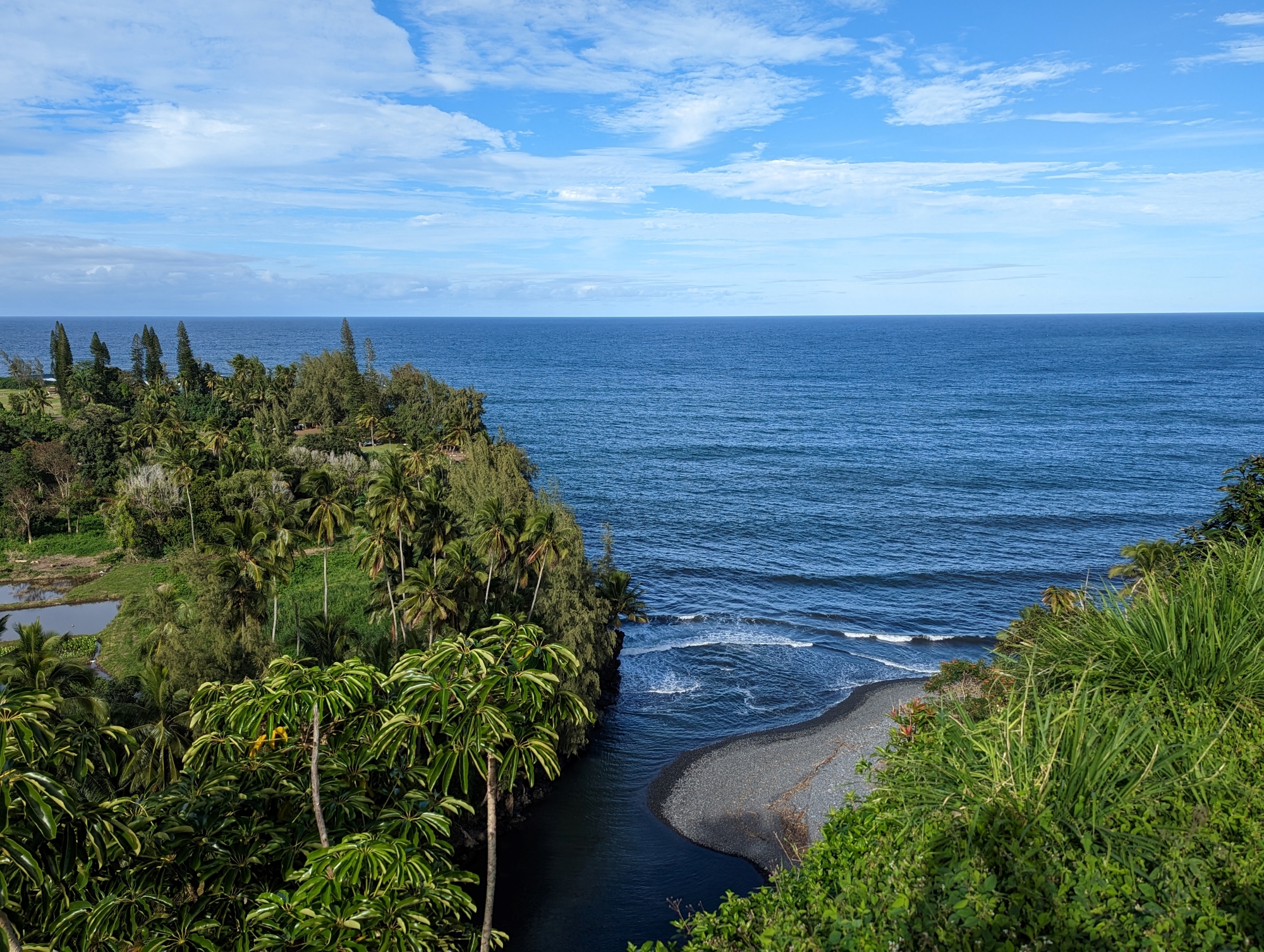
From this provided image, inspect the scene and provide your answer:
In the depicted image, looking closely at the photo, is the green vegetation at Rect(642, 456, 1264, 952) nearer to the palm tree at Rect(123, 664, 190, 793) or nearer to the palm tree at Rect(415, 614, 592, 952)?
the palm tree at Rect(415, 614, 592, 952)

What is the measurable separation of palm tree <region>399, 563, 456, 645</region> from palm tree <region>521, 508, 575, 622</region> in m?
3.87

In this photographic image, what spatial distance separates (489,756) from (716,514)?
214ft

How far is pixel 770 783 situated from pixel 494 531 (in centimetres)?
1669

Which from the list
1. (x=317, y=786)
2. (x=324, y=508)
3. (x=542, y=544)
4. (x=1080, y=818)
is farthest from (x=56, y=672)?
(x=1080, y=818)

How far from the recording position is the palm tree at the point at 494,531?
1474 inches

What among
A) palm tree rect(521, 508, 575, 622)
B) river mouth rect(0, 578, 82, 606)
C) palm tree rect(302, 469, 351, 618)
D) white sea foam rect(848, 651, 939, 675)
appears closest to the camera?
palm tree rect(521, 508, 575, 622)

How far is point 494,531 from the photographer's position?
37438 millimetres

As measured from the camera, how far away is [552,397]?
16200 cm

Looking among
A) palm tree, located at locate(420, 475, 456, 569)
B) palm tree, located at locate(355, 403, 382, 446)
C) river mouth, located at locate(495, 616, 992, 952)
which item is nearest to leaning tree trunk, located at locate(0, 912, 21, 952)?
river mouth, located at locate(495, 616, 992, 952)

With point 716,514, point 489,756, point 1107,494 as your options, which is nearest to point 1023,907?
point 489,756

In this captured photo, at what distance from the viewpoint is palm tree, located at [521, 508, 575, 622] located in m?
37.0

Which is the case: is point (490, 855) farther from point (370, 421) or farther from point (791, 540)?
point (370, 421)

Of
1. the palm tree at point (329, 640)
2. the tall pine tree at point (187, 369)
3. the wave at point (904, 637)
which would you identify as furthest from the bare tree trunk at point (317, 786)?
the tall pine tree at point (187, 369)

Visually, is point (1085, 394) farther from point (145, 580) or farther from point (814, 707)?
point (145, 580)
